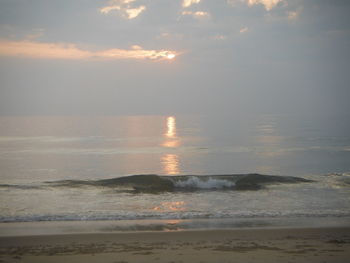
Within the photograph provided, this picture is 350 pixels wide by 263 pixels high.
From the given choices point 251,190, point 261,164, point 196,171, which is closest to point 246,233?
point 251,190

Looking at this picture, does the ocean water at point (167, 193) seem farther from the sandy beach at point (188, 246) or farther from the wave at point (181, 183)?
the sandy beach at point (188, 246)

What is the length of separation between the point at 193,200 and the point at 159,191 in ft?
10.4

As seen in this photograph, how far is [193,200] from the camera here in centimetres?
1856

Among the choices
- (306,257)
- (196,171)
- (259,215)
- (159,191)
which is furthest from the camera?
(196,171)

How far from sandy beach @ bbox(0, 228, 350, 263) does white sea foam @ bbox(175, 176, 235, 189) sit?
10103mm

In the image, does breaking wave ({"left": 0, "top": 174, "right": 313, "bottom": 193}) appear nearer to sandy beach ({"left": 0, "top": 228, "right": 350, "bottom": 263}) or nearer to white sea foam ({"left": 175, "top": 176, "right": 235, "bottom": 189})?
white sea foam ({"left": 175, "top": 176, "right": 235, "bottom": 189})

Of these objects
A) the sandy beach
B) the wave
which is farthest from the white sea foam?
the sandy beach

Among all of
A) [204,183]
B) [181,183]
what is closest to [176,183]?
[181,183]

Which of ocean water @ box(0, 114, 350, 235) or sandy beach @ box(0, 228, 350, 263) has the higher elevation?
ocean water @ box(0, 114, 350, 235)

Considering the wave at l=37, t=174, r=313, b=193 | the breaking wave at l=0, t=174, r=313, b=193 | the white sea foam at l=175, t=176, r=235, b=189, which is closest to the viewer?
the breaking wave at l=0, t=174, r=313, b=193

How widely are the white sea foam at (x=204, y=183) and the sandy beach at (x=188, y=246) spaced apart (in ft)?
33.1

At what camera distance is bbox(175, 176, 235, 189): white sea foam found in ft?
74.6

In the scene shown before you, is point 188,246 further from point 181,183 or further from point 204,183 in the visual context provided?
point 181,183

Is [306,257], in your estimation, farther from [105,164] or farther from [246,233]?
[105,164]
